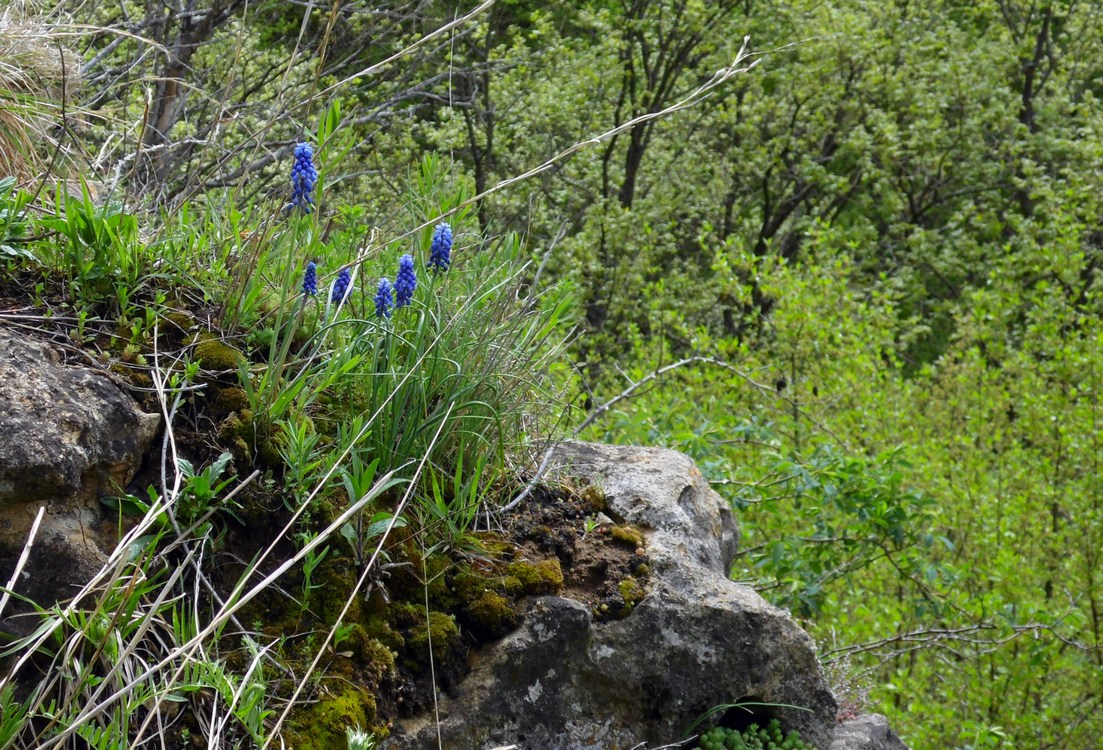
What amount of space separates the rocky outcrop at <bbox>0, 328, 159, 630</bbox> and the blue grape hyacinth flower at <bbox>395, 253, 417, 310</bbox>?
61 centimetres

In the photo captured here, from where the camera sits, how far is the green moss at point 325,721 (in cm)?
207

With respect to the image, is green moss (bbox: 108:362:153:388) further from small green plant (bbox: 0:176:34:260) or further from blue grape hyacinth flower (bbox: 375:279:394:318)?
blue grape hyacinth flower (bbox: 375:279:394:318)

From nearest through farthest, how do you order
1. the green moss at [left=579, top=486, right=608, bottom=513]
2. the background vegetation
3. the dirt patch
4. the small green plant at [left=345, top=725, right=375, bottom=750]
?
1. the small green plant at [left=345, top=725, right=375, bottom=750]
2. the dirt patch
3. the green moss at [left=579, top=486, right=608, bottom=513]
4. the background vegetation

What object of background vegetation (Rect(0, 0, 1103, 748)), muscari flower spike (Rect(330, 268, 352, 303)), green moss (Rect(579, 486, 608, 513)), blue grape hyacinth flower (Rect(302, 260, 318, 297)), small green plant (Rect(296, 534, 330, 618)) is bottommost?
background vegetation (Rect(0, 0, 1103, 748))

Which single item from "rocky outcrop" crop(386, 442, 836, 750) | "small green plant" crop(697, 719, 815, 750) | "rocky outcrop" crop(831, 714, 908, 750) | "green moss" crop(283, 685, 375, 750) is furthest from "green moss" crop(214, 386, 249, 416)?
"rocky outcrop" crop(831, 714, 908, 750)

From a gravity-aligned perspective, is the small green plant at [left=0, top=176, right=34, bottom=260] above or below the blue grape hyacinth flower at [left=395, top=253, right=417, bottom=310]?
below

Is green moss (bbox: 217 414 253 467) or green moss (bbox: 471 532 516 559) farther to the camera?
green moss (bbox: 471 532 516 559)

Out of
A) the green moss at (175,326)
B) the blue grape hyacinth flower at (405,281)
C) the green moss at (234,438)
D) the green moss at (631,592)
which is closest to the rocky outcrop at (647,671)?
the green moss at (631,592)

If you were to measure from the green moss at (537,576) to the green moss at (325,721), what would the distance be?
1.69 feet

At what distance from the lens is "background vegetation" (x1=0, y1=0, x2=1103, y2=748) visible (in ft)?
14.8

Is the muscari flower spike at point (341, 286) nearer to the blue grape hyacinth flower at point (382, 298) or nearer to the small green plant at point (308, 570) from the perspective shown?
the blue grape hyacinth flower at point (382, 298)

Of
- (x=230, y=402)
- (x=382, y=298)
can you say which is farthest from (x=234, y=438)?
(x=382, y=298)

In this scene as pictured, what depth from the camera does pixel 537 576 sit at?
8.38 ft

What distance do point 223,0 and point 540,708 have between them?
479 centimetres
